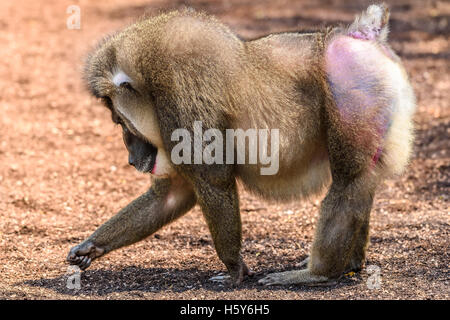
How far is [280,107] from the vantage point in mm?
5027

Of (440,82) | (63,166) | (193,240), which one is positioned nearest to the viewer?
(193,240)

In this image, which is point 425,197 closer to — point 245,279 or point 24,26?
point 245,279

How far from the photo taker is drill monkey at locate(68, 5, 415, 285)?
4906mm

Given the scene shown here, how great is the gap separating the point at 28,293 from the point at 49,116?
5.29 m

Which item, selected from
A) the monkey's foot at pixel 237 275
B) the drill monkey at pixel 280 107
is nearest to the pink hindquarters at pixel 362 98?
the drill monkey at pixel 280 107

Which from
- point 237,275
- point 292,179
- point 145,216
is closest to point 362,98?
point 292,179

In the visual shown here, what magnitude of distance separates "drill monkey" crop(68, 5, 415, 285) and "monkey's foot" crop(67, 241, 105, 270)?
2.52 ft

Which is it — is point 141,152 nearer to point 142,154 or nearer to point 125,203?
point 142,154

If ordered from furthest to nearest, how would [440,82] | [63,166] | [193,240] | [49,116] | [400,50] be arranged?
1. [400,50]
2. [440,82]
3. [49,116]
4. [63,166]
5. [193,240]

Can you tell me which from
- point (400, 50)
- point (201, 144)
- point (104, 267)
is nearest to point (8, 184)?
point (104, 267)

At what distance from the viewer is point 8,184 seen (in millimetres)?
7488

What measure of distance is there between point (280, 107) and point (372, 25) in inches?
36.4

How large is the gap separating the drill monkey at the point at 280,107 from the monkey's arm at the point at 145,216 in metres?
0.39

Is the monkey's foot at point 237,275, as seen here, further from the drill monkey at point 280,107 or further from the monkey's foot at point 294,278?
the monkey's foot at point 294,278
